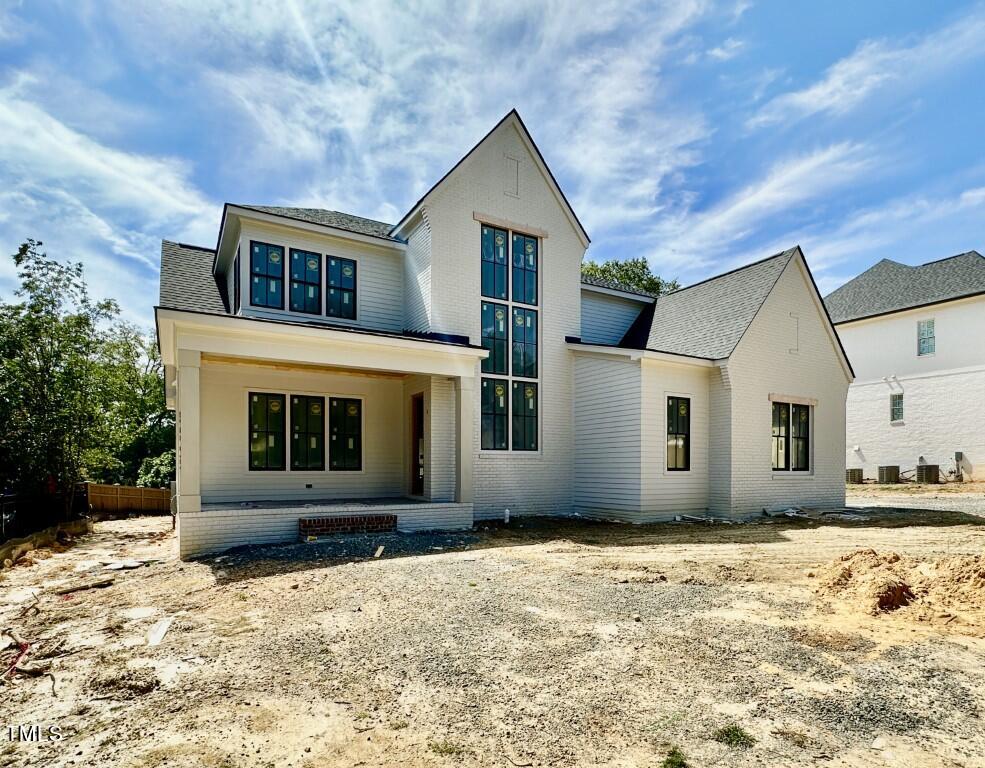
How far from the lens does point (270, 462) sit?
12.1 m

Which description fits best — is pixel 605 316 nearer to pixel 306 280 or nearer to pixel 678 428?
pixel 678 428

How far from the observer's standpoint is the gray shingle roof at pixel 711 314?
534 inches

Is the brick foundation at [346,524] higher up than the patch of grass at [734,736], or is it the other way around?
the patch of grass at [734,736]

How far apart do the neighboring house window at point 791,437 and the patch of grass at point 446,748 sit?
42.8 ft

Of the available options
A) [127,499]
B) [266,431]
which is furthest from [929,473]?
[127,499]

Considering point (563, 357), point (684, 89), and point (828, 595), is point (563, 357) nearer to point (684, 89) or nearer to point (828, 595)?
point (684, 89)

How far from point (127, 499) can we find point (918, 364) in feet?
97.8

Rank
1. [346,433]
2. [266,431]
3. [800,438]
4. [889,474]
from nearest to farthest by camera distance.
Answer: [266,431], [346,433], [800,438], [889,474]

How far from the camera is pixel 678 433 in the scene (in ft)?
42.6

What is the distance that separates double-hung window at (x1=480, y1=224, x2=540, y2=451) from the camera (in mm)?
13453

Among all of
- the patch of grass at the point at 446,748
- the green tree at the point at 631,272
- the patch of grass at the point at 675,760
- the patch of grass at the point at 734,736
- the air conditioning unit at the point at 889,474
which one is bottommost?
the air conditioning unit at the point at 889,474

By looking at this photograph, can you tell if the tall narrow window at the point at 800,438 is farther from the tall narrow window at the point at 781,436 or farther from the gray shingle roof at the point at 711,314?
the gray shingle roof at the point at 711,314

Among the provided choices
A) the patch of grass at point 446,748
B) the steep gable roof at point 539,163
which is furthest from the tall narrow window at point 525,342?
the patch of grass at point 446,748

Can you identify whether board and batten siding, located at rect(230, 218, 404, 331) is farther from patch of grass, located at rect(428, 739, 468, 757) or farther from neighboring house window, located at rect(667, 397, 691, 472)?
patch of grass, located at rect(428, 739, 468, 757)
